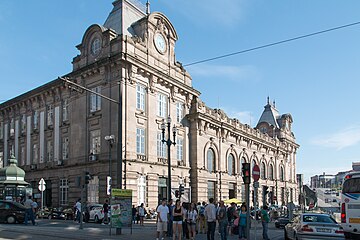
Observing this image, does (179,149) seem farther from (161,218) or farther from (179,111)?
(161,218)

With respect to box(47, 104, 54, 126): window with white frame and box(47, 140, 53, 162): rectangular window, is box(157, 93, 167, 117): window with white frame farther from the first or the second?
box(47, 140, 53, 162): rectangular window

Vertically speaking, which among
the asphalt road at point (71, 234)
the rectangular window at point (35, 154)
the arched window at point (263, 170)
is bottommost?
the asphalt road at point (71, 234)

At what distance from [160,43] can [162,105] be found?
20.8 ft

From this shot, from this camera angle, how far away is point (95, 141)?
36.9m

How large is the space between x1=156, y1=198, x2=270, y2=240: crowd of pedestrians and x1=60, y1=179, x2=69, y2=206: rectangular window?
19.8 metres

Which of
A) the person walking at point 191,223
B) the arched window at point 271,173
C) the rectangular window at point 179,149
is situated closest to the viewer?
the person walking at point 191,223

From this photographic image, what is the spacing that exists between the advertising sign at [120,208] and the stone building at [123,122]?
10.3 m

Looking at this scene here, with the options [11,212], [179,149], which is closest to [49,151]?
[179,149]

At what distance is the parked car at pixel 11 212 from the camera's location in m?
26.1

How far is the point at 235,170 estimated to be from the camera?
2147 inches

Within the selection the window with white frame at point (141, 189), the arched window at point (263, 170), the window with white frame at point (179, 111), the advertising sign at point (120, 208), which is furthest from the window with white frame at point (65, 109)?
the arched window at point (263, 170)

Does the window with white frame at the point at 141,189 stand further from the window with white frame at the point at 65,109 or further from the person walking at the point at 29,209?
the window with white frame at the point at 65,109

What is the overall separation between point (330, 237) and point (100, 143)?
24.7m

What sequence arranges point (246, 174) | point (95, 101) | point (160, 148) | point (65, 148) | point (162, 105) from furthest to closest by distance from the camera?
point (65, 148), point (162, 105), point (160, 148), point (95, 101), point (246, 174)
